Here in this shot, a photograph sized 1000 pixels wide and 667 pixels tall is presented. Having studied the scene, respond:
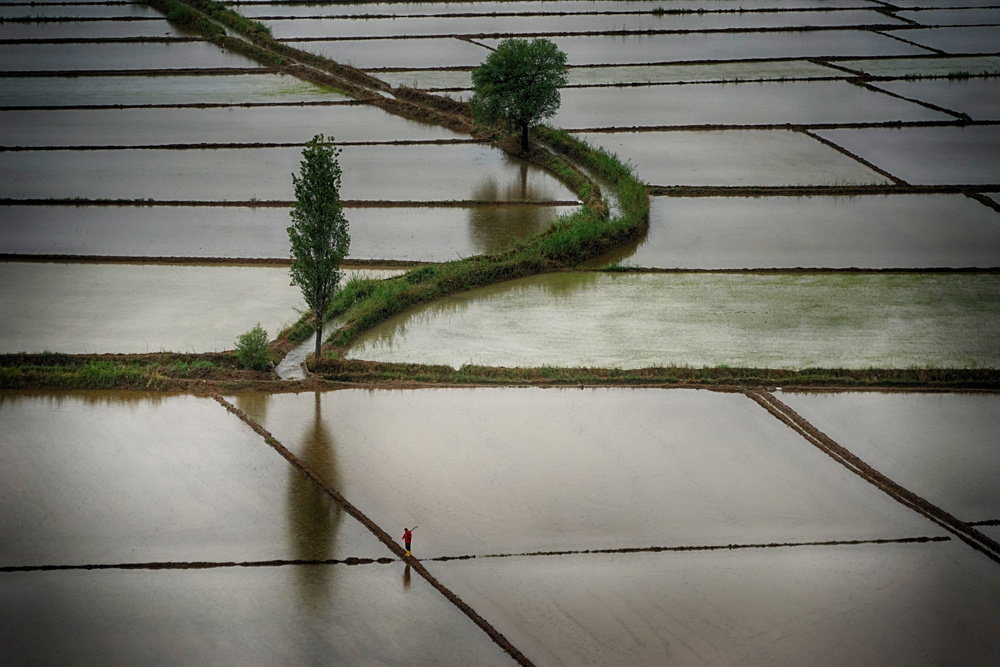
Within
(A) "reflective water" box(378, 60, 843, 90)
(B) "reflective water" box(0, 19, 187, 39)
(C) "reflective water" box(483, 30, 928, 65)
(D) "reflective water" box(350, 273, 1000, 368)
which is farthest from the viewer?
(B) "reflective water" box(0, 19, 187, 39)

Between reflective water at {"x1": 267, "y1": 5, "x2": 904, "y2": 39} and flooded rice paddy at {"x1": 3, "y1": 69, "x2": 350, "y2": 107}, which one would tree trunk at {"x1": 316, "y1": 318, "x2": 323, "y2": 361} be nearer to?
flooded rice paddy at {"x1": 3, "y1": 69, "x2": 350, "y2": 107}

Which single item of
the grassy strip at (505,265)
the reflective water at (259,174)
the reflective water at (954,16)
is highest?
the reflective water at (954,16)

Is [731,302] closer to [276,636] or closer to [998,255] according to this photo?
[998,255]

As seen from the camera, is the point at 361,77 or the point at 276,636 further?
the point at 361,77

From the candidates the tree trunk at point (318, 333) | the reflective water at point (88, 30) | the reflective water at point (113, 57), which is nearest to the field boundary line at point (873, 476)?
the tree trunk at point (318, 333)

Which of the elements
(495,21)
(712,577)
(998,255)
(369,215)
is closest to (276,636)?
(712,577)

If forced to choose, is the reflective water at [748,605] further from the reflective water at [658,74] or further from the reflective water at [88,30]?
the reflective water at [88,30]

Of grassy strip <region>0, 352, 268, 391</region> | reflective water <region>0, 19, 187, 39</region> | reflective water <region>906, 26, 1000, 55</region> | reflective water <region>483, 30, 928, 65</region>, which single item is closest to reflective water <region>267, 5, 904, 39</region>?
reflective water <region>483, 30, 928, 65</region>
